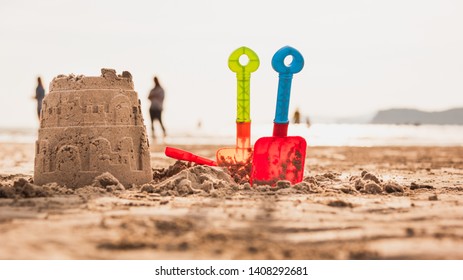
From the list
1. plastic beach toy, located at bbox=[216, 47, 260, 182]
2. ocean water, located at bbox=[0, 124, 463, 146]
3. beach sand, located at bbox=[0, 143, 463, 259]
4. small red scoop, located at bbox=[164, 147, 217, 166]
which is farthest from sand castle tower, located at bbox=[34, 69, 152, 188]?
ocean water, located at bbox=[0, 124, 463, 146]

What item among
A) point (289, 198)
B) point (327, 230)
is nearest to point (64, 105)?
point (289, 198)

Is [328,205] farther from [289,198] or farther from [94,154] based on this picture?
[94,154]

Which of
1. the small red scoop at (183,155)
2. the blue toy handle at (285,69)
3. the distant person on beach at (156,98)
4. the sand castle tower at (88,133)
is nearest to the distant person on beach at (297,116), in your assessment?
the distant person on beach at (156,98)

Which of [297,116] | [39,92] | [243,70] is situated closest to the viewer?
[243,70]

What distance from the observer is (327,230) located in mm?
2426

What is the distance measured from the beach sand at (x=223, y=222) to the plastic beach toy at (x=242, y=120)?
1.80 ft

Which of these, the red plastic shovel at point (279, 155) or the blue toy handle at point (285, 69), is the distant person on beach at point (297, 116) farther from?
the blue toy handle at point (285, 69)

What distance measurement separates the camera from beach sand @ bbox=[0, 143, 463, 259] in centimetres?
210

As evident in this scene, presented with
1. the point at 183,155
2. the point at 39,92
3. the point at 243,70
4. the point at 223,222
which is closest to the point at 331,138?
the point at 39,92

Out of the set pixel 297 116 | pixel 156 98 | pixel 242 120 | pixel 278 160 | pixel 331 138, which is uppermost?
pixel 156 98

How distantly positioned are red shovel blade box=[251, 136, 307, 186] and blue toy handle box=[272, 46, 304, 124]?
26 cm

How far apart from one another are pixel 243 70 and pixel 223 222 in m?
1.77

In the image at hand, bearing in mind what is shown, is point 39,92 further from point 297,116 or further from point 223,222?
point 297,116

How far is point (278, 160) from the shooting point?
13.5 ft
